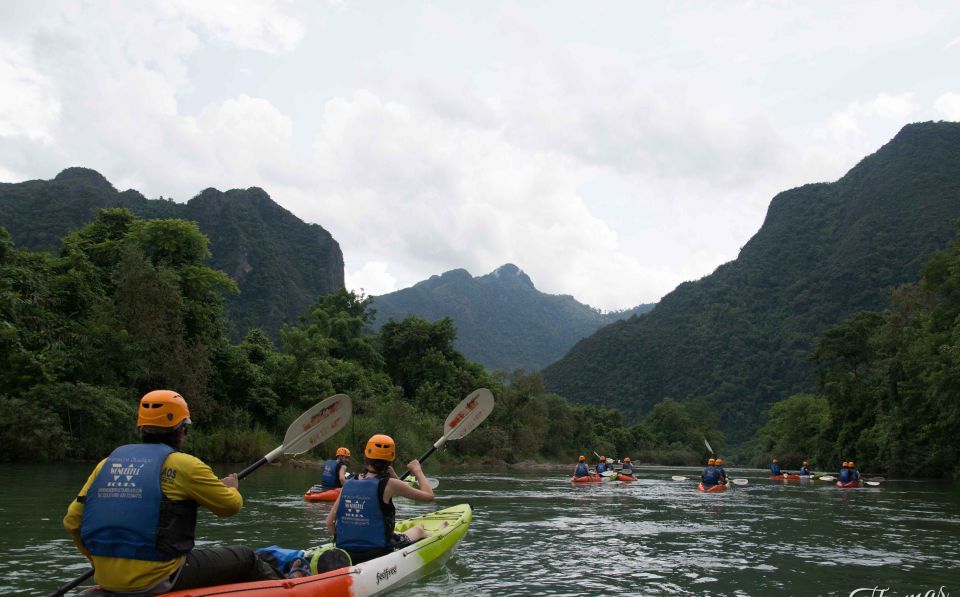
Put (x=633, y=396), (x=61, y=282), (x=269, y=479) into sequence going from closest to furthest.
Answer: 1. (x=269, y=479)
2. (x=61, y=282)
3. (x=633, y=396)

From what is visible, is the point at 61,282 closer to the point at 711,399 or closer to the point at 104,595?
the point at 104,595

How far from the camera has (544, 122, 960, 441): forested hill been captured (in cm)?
7794

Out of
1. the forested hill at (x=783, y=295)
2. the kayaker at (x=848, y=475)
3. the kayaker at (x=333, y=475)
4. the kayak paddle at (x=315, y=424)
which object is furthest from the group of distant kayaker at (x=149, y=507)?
the forested hill at (x=783, y=295)

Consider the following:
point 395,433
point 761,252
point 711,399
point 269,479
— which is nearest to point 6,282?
point 269,479

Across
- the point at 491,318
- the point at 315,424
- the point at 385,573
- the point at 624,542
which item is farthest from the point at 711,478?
the point at 491,318

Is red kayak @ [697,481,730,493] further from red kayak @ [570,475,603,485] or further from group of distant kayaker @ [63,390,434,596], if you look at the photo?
group of distant kayaker @ [63,390,434,596]

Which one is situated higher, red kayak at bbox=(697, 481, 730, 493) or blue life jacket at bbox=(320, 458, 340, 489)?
blue life jacket at bbox=(320, 458, 340, 489)

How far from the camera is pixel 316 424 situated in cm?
795

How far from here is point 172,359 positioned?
90.2ft

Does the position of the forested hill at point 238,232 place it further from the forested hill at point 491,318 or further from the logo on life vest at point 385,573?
the logo on life vest at point 385,573

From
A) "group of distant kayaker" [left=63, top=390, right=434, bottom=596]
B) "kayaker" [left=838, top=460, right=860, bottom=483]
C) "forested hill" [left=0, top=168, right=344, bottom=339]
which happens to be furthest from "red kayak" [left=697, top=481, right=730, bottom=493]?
"forested hill" [left=0, top=168, right=344, bottom=339]

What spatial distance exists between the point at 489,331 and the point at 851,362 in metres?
127

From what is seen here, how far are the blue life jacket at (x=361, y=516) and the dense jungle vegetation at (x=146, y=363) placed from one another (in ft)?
61.3

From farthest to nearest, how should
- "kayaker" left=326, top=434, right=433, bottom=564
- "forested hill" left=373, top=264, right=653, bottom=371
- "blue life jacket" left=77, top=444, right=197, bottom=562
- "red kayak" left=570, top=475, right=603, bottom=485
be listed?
"forested hill" left=373, top=264, right=653, bottom=371 → "red kayak" left=570, top=475, right=603, bottom=485 → "kayaker" left=326, top=434, right=433, bottom=564 → "blue life jacket" left=77, top=444, right=197, bottom=562
